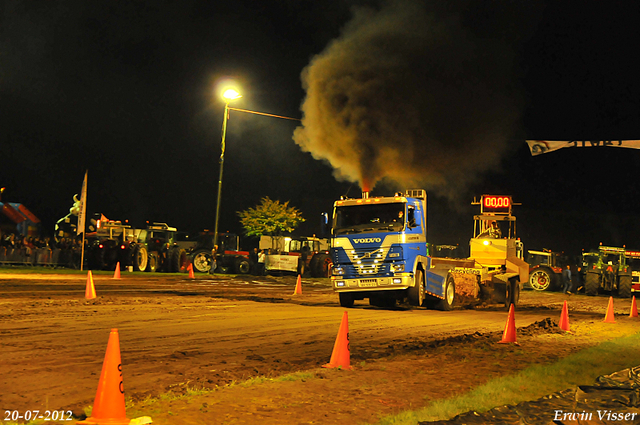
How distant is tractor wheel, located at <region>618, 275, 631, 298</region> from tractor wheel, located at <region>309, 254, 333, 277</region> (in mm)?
15094

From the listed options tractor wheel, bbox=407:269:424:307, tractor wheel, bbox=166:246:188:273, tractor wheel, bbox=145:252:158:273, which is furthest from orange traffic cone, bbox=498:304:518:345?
tractor wheel, bbox=145:252:158:273

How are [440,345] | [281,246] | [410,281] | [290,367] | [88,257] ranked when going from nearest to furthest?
[290,367] < [440,345] < [410,281] < [88,257] < [281,246]

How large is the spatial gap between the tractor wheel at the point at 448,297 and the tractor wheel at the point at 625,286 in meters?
16.5

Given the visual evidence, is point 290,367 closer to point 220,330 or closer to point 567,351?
point 220,330

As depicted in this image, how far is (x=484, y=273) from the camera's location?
71.1 feet

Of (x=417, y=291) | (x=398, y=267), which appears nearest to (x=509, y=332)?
(x=398, y=267)

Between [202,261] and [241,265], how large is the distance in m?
2.38

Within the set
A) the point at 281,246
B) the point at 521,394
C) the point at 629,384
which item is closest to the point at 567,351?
the point at 629,384

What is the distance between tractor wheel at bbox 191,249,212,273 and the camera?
34031 millimetres

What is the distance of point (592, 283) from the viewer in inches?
1250

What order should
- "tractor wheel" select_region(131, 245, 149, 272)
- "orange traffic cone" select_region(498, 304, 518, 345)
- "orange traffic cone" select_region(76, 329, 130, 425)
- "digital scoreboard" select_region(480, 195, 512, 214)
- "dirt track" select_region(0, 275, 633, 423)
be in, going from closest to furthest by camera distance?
"orange traffic cone" select_region(76, 329, 130, 425)
"dirt track" select_region(0, 275, 633, 423)
"orange traffic cone" select_region(498, 304, 518, 345)
"digital scoreboard" select_region(480, 195, 512, 214)
"tractor wheel" select_region(131, 245, 149, 272)

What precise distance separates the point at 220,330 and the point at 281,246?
75.8 feet

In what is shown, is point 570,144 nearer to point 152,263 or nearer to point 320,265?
Answer: point 320,265

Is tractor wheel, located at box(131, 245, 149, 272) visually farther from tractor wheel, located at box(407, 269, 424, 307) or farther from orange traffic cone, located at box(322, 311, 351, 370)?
orange traffic cone, located at box(322, 311, 351, 370)
